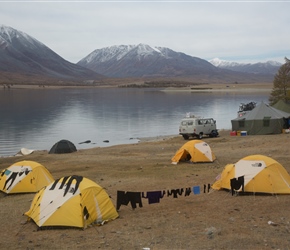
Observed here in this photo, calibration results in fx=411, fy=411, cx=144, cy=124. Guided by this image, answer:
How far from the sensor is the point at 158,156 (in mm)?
26984

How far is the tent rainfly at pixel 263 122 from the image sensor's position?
37.8m

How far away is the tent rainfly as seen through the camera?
124 feet

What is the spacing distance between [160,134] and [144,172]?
3137cm

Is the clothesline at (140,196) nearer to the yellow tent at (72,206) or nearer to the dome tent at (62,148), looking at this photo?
the yellow tent at (72,206)

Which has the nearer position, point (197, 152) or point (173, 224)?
point (173, 224)

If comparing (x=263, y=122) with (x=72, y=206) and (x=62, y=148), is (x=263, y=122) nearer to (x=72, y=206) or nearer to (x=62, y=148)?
(x=62, y=148)

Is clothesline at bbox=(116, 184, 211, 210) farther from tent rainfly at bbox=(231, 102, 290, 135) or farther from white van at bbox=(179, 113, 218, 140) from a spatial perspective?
tent rainfly at bbox=(231, 102, 290, 135)

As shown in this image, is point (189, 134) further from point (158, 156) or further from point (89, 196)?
point (89, 196)

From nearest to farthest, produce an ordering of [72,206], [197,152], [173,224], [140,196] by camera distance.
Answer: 1. [173,224]
2. [72,206]
3. [140,196]
4. [197,152]

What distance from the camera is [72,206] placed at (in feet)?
40.1

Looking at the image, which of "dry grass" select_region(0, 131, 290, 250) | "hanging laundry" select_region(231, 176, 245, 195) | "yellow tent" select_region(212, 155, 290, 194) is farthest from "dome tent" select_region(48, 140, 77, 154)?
"hanging laundry" select_region(231, 176, 245, 195)

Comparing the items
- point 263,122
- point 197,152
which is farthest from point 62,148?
point 263,122

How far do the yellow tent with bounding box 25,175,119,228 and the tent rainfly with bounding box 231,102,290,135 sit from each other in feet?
91.8

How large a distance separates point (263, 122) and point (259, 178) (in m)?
24.3
